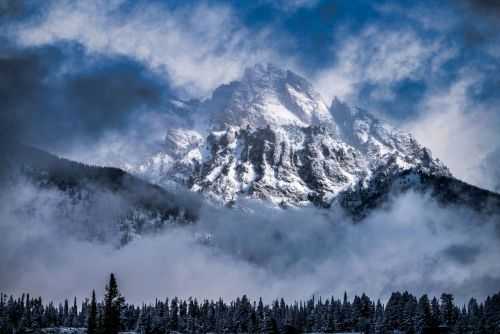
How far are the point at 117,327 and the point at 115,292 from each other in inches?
449

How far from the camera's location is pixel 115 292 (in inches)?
6152

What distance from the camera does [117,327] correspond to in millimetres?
162250
